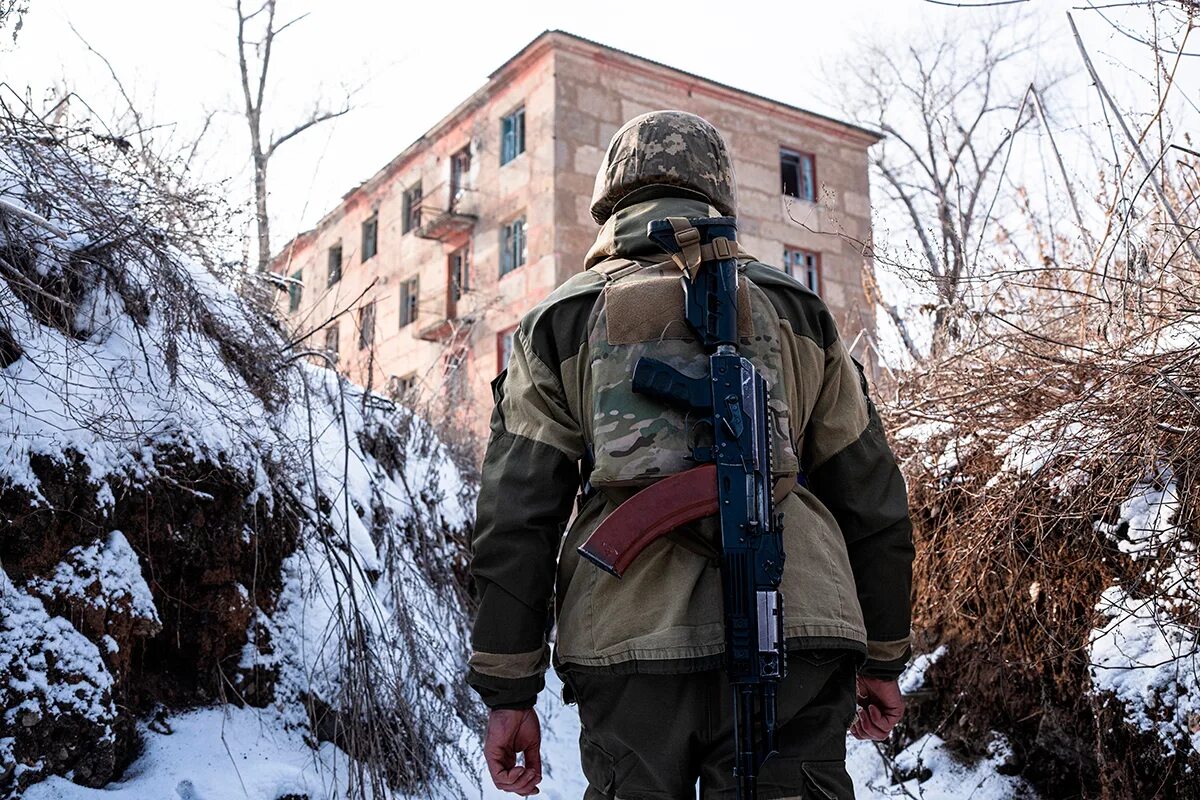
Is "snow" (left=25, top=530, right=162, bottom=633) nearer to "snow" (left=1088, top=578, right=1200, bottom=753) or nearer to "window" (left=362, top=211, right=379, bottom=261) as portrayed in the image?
"snow" (left=1088, top=578, right=1200, bottom=753)

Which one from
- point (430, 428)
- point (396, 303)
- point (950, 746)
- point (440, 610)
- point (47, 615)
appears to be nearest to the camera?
point (47, 615)

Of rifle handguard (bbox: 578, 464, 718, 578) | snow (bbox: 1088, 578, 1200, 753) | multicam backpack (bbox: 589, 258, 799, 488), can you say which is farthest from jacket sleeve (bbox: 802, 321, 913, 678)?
snow (bbox: 1088, 578, 1200, 753)

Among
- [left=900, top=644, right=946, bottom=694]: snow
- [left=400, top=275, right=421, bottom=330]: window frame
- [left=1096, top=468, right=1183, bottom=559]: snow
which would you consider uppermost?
[left=400, top=275, right=421, bottom=330]: window frame

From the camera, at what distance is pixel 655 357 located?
185 centimetres

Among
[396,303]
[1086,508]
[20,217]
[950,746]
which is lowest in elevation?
[950,746]

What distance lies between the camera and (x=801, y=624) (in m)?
1.71

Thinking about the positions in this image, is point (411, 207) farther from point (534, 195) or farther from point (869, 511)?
point (869, 511)

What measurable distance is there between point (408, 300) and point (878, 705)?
16.5 meters

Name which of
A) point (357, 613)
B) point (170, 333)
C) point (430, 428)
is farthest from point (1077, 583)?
point (430, 428)

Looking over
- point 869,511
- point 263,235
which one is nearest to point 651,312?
point 869,511

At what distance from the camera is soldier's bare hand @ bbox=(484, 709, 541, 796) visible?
1821 millimetres

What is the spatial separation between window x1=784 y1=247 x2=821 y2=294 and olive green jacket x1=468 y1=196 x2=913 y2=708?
48.2ft

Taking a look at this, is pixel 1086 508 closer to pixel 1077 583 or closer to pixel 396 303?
pixel 1077 583

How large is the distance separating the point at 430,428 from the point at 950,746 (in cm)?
382
